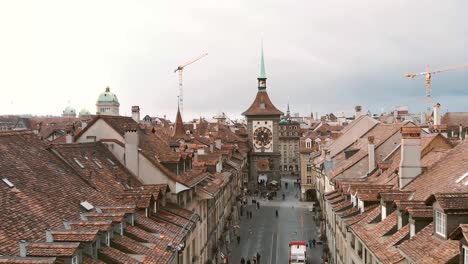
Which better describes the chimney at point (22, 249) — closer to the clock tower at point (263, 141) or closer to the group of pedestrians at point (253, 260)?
the group of pedestrians at point (253, 260)

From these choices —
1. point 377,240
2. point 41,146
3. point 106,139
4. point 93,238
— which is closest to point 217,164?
point 106,139

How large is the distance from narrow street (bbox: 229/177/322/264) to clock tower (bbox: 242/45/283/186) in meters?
27.0

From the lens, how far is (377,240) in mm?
28891

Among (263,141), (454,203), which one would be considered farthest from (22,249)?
(263,141)

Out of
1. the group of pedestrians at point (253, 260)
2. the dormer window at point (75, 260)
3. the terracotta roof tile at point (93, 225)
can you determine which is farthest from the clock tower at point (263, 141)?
the dormer window at point (75, 260)

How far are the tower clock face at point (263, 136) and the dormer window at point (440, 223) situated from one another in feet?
376

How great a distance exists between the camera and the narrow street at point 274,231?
62688 millimetres

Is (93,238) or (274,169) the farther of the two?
(274,169)

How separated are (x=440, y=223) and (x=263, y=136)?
115 m

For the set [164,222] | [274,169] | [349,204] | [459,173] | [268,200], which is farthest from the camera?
[274,169]

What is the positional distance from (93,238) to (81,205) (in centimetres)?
786

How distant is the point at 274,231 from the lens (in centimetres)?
7594

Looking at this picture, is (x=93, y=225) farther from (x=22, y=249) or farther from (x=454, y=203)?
(x=454, y=203)

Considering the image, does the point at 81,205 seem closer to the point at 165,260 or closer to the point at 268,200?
the point at 165,260
